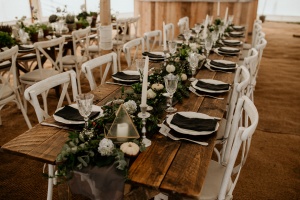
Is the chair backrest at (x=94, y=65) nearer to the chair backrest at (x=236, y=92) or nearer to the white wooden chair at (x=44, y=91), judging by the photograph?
the white wooden chair at (x=44, y=91)

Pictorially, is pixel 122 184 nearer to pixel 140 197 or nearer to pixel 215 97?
pixel 140 197

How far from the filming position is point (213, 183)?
150 centimetres

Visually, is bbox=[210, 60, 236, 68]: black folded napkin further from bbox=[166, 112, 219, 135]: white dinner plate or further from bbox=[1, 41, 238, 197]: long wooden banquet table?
bbox=[1, 41, 238, 197]: long wooden banquet table

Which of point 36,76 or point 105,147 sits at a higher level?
point 105,147

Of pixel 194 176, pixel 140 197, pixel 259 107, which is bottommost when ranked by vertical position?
pixel 259 107

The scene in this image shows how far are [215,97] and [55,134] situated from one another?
0.99 meters

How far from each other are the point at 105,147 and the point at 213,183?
2.24ft

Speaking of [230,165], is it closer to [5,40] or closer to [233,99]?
[233,99]

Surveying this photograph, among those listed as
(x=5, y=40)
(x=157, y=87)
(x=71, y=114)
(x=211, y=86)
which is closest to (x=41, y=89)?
(x=71, y=114)

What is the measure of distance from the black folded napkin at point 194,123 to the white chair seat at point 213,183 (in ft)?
0.99

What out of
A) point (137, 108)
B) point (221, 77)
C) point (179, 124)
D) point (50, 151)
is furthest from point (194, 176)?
point (221, 77)

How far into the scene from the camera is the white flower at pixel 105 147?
43.1 inches

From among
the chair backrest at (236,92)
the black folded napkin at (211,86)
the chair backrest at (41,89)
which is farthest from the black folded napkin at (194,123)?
the chair backrest at (41,89)

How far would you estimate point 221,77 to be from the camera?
89.2 inches
